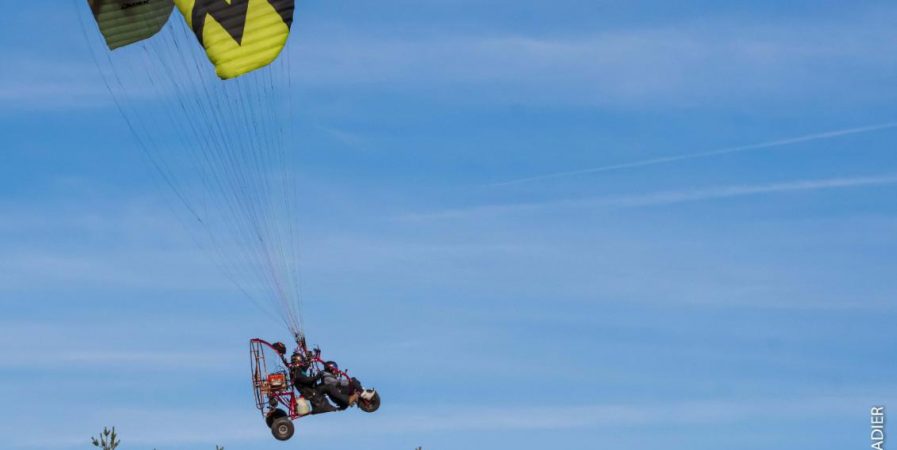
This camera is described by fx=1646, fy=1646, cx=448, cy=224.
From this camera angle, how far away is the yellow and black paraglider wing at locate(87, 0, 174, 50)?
95.3 ft

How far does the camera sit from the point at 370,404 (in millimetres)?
28547

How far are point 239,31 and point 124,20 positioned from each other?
129 inches

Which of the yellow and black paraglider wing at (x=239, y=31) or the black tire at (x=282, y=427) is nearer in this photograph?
the yellow and black paraglider wing at (x=239, y=31)

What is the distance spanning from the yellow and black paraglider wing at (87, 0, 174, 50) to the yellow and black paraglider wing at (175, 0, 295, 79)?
2.35m

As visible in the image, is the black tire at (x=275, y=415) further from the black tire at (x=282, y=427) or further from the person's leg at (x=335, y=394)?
the person's leg at (x=335, y=394)

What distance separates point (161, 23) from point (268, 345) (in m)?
6.09

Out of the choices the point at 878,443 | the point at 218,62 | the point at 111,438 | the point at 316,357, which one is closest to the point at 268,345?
the point at 316,357

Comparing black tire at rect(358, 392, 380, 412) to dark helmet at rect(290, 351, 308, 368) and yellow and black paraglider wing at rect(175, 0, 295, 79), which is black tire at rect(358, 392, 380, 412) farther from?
yellow and black paraglider wing at rect(175, 0, 295, 79)

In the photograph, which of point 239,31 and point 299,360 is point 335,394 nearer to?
point 299,360

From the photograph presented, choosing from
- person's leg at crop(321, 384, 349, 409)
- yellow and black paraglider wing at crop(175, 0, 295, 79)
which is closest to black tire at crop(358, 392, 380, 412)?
person's leg at crop(321, 384, 349, 409)

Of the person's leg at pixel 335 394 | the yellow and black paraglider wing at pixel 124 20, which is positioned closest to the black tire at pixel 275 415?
the person's leg at pixel 335 394

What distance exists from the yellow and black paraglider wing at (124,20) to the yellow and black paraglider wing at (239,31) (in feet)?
7.70

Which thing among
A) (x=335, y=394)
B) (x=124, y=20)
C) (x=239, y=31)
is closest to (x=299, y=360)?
(x=335, y=394)

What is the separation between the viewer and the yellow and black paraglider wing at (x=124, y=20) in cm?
2906
